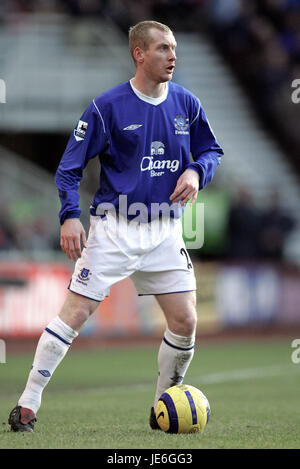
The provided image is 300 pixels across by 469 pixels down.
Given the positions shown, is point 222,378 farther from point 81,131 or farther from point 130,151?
point 81,131

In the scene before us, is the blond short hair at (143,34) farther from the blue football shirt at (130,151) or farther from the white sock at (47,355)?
the white sock at (47,355)

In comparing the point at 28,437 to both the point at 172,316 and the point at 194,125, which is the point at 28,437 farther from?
the point at 194,125

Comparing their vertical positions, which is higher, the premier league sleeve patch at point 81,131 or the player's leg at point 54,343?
the premier league sleeve patch at point 81,131

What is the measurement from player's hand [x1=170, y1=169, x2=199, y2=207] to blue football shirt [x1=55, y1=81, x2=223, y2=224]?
0.50ft

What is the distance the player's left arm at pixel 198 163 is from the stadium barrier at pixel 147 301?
8.10 meters

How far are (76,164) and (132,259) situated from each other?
0.71 meters

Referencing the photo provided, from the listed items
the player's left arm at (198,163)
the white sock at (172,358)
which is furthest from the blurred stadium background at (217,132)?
the player's left arm at (198,163)

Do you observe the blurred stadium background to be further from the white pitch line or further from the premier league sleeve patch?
the premier league sleeve patch

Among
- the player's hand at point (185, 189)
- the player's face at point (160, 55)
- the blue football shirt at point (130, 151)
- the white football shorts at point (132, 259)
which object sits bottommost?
the white football shorts at point (132, 259)

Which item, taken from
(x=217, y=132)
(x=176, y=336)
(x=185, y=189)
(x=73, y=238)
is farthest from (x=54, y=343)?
(x=217, y=132)

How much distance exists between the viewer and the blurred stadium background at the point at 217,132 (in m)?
15.4

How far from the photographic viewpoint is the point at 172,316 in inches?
249

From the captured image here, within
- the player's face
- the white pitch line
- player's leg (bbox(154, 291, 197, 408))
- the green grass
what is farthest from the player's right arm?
the white pitch line
